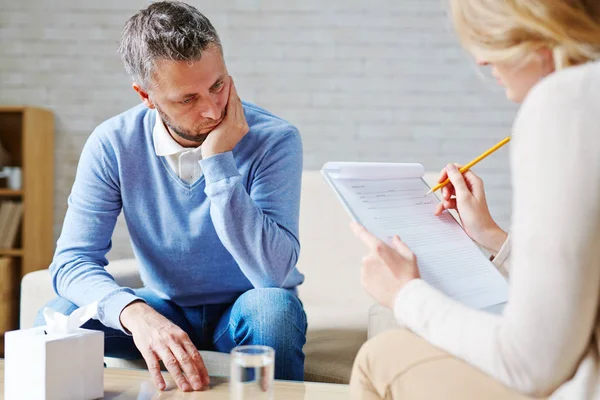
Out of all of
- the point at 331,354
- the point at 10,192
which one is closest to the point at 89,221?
the point at 331,354

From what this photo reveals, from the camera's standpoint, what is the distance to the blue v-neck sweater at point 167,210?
1638 millimetres

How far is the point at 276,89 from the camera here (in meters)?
3.34

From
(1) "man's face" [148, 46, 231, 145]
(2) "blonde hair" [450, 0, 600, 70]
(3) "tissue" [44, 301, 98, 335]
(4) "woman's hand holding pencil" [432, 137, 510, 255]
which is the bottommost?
(3) "tissue" [44, 301, 98, 335]

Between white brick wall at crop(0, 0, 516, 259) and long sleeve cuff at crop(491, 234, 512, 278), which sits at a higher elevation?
white brick wall at crop(0, 0, 516, 259)

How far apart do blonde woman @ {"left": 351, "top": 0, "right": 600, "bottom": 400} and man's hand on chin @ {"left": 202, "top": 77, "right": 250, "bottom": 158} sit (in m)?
0.70

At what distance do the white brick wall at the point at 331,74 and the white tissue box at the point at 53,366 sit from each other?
2.18m

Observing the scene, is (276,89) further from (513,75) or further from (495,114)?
(513,75)

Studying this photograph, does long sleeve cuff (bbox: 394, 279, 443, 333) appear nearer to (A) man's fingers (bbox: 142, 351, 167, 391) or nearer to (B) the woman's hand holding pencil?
(B) the woman's hand holding pencil

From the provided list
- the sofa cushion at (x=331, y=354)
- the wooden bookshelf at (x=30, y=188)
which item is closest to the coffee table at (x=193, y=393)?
the sofa cushion at (x=331, y=354)

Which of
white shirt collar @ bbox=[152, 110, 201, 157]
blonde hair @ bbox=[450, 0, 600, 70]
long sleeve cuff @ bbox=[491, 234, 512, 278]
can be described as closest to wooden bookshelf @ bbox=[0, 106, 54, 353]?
white shirt collar @ bbox=[152, 110, 201, 157]

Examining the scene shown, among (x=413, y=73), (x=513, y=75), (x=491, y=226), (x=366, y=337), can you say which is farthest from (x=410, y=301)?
(x=413, y=73)

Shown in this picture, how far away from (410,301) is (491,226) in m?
0.45

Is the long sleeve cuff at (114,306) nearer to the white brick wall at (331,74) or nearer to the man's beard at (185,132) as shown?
the man's beard at (185,132)

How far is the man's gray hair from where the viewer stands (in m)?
1.52
